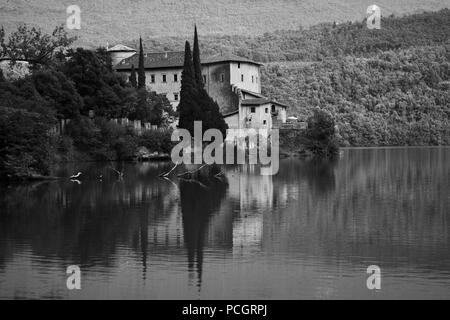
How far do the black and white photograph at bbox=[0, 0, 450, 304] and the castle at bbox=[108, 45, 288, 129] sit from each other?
0.43ft

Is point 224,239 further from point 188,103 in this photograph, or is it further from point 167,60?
point 167,60

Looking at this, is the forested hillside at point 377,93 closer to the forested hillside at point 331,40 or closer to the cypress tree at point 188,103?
the forested hillside at point 331,40

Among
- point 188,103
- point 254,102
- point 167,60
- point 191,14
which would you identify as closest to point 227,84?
point 254,102

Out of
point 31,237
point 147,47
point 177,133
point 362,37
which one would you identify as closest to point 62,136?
point 177,133

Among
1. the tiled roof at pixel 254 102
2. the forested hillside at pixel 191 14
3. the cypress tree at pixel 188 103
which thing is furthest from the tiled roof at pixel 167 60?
the forested hillside at pixel 191 14

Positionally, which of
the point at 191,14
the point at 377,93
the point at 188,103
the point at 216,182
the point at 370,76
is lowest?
the point at 216,182

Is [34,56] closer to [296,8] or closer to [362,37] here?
[362,37]

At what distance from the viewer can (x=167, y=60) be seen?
8012 centimetres

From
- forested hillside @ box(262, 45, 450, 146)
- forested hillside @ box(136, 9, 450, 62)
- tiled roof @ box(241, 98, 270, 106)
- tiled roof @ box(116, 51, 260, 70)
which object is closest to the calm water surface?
tiled roof @ box(241, 98, 270, 106)

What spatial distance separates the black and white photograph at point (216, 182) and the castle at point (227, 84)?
131 millimetres

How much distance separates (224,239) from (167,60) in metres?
57.7

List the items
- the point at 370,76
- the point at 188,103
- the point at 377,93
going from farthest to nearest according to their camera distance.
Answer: the point at 370,76
the point at 377,93
the point at 188,103
